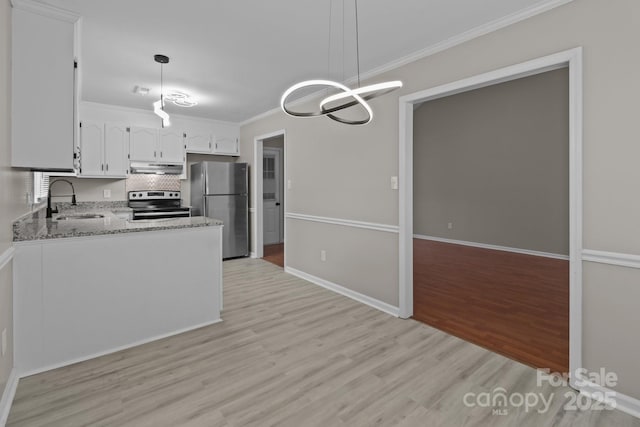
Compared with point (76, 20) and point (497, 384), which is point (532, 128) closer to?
point (497, 384)

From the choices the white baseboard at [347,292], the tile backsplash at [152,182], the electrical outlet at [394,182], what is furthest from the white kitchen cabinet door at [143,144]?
the electrical outlet at [394,182]

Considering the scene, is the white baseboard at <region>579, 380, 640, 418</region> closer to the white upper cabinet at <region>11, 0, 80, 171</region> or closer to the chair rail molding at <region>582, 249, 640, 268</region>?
the chair rail molding at <region>582, 249, 640, 268</region>

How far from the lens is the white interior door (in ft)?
22.8

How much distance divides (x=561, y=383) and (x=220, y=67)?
158 inches

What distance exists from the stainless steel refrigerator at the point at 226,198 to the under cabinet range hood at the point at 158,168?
12.2 inches

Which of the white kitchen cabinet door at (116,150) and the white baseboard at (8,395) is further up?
the white kitchen cabinet door at (116,150)

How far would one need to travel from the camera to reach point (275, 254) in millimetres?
6188

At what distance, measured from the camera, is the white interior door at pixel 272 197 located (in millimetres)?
6961

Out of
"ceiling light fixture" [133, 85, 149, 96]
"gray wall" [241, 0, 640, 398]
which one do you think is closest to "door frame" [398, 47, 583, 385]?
"gray wall" [241, 0, 640, 398]

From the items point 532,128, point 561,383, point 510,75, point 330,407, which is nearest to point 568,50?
point 510,75

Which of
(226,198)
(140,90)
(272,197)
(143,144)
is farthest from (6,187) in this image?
(272,197)

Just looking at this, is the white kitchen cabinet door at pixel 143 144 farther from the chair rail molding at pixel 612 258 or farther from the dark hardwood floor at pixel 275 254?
the chair rail molding at pixel 612 258

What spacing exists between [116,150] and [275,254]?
3.20m

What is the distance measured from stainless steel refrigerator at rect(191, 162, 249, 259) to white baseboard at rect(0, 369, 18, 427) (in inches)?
141
